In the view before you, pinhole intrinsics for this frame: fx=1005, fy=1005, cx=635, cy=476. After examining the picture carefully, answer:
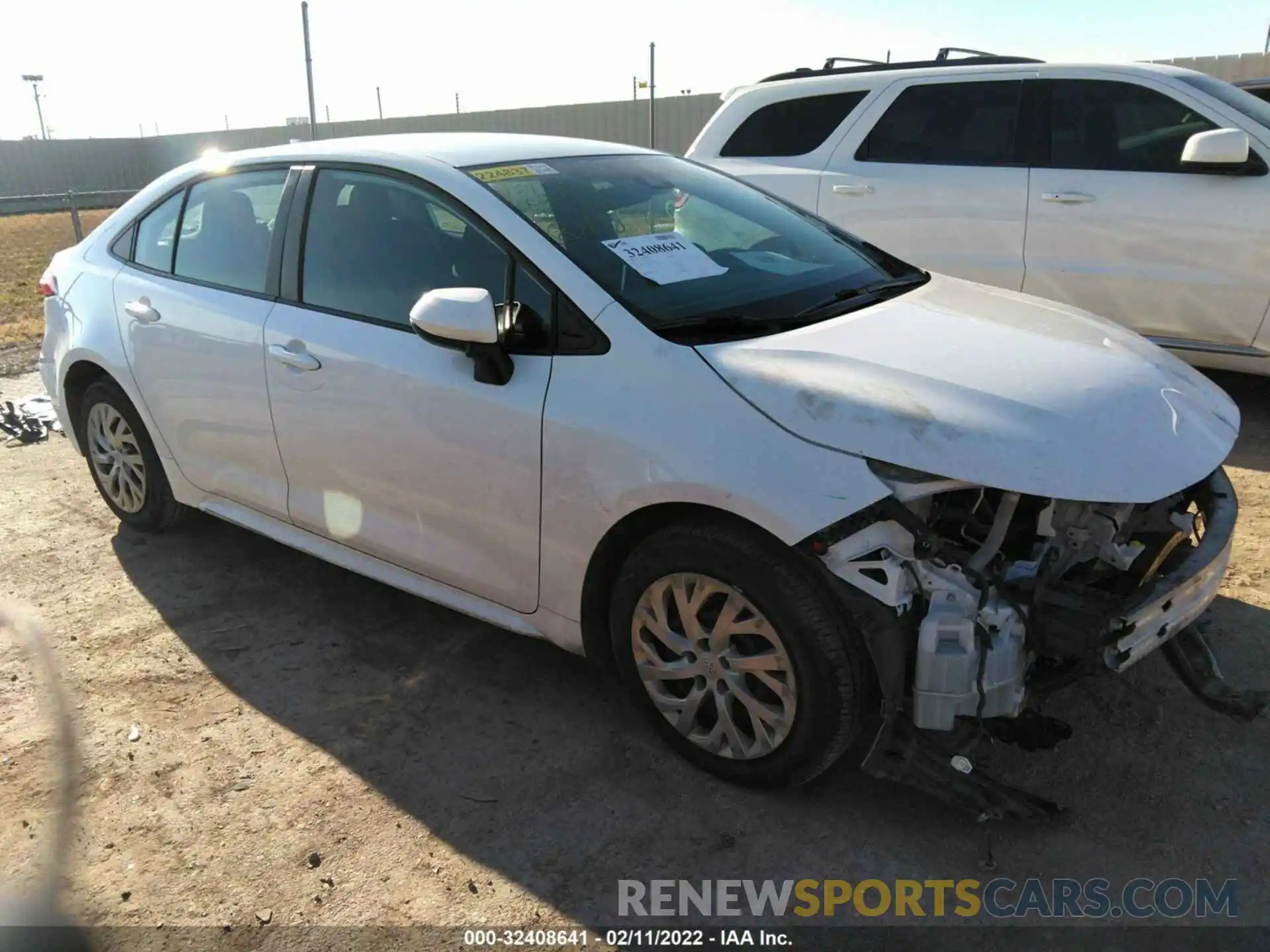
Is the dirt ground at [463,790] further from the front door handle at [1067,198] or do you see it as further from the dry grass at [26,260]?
the dry grass at [26,260]

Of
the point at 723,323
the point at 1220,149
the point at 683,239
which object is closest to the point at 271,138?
the point at 1220,149

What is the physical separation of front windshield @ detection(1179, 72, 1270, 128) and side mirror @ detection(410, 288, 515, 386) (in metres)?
4.42

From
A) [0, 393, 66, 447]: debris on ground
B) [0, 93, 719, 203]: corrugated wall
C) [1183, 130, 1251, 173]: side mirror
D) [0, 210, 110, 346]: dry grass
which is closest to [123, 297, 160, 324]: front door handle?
[0, 393, 66, 447]: debris on ground

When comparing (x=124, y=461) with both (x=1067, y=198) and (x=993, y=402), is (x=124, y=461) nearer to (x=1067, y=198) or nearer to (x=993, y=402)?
(x=993, y=402)

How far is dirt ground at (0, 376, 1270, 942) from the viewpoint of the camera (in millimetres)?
2484

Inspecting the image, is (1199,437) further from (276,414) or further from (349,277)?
(276,414)

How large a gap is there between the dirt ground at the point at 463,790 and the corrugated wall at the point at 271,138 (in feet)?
46.1

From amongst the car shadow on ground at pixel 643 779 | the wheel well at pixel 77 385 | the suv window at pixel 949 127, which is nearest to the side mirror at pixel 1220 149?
the suv window at pixel 949 127

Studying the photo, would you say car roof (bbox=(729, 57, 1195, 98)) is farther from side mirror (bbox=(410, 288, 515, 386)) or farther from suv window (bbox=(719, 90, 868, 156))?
side mirror (bbox=(410, 288, 515, 386))

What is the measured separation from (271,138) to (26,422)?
27.6 metres

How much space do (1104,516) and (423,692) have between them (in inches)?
84.0

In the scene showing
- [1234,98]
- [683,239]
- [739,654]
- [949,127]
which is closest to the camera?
[739,654]

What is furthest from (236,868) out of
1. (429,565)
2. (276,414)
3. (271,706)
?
(276,414)

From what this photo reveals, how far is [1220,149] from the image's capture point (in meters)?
4.95
